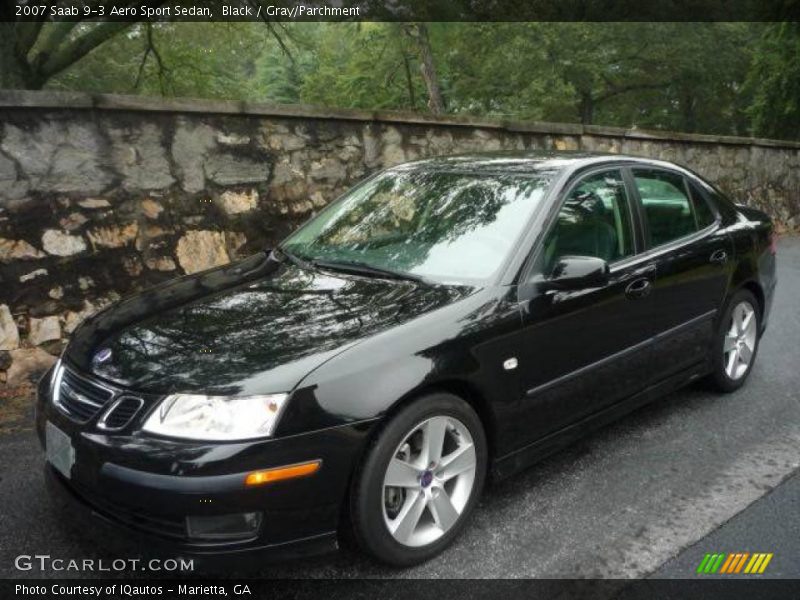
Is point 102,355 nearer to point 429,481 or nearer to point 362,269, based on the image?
point 362,269

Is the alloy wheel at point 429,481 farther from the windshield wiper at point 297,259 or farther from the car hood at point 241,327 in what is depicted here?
the windshield wiper at point 297,259

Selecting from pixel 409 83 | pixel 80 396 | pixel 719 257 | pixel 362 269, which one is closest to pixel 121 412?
pixel 80 396

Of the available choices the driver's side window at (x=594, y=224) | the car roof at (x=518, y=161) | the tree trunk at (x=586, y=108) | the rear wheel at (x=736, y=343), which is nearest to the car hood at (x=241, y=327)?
the driver's side window at (x=594, y=224)

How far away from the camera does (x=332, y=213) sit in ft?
12.9

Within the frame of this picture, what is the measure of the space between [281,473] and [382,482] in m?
0.39

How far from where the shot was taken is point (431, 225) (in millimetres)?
3398

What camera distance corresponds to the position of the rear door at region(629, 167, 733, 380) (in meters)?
3.77

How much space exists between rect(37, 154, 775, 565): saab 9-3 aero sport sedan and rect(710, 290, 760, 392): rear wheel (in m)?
0.13

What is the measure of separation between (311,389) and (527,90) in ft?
70.4

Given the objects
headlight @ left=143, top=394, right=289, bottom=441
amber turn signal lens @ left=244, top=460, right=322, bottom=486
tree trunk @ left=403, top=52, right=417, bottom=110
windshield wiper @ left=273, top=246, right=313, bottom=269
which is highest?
tree trunk @ left=403, top=52, right=417, bottom=110

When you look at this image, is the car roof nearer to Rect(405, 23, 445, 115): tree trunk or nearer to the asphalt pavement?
the asphalt pavement

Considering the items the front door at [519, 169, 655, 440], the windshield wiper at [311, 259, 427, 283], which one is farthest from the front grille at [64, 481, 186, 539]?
the front door at [519, 169, 655, 440]

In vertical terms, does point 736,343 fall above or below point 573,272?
below

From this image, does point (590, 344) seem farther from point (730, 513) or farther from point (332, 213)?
point (332, 213)
